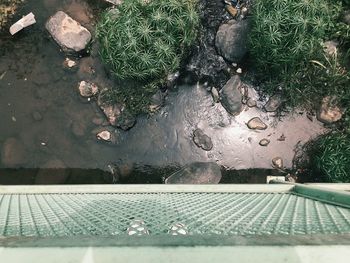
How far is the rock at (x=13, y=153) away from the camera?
204 inches

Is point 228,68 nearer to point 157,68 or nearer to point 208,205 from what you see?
point 157,68

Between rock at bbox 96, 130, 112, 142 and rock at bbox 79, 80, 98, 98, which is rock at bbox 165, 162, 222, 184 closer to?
rock at bbox 96, 130, 112, 142

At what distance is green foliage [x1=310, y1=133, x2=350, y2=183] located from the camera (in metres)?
4.78

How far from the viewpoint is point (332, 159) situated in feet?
15.8

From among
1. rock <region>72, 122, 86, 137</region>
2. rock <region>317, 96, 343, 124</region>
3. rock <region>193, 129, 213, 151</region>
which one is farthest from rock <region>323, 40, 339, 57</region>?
rock <region>72, 122, 86, 137</region>

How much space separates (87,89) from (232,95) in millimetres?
1883

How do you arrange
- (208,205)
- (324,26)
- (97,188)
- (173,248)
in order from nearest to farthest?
(173,248), (208,205), (97,188), (324,26)

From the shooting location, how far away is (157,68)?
4641 mm

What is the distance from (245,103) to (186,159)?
107cm

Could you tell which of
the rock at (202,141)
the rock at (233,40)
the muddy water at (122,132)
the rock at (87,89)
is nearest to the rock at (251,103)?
Answer: the muddy water at (122,132)

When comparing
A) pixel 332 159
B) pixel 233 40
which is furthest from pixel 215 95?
pixel 332 159

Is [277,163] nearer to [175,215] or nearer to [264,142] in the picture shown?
[264,142]

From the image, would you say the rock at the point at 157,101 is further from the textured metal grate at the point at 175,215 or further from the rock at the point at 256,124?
the textured metal grate at the point at 175,215

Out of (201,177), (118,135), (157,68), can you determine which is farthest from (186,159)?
(157,68)
